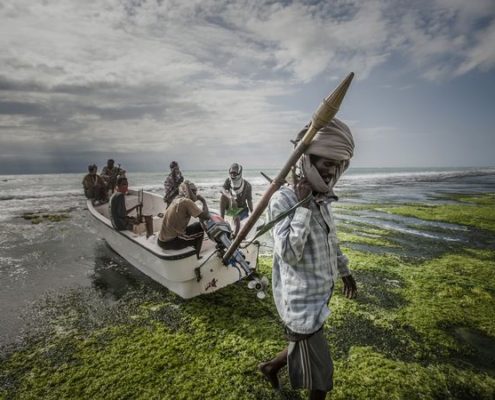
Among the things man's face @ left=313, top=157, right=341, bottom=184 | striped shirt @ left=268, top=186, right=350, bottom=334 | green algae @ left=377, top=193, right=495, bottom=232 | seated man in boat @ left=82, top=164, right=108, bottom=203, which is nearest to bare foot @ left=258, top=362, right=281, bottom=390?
striped shirt @ left=268, top=186, right=350, bottom=334

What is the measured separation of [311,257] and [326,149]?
0.85 metres

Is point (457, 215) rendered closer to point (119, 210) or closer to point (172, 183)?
point (172, 183)

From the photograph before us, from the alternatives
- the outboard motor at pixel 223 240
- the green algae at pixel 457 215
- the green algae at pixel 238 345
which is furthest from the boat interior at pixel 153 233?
the green algae at pixel 457 215

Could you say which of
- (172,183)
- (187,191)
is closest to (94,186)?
(172,183)

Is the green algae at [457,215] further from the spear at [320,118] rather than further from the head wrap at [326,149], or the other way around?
the spear at [320,118]

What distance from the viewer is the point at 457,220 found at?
12.6 m

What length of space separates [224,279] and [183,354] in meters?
1.92

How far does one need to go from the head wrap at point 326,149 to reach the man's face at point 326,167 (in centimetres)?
4

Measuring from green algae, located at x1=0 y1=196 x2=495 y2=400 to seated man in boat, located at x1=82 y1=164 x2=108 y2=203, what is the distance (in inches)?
254

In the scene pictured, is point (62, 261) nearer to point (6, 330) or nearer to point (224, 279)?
point (6, 330)

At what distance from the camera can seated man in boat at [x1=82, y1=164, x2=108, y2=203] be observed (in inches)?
442

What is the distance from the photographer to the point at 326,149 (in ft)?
6.75

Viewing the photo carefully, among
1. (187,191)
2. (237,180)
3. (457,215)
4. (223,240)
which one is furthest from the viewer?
(457,215)

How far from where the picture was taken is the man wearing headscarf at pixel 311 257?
6.77 feet
